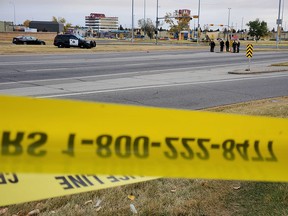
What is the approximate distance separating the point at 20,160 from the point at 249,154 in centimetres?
114

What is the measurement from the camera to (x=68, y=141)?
63.5 inches

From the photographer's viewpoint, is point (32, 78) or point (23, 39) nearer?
point (32, 78)

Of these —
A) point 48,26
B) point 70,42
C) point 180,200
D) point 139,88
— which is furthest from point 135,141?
point 48,26

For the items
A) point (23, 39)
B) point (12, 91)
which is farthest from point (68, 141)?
point (23, 39)

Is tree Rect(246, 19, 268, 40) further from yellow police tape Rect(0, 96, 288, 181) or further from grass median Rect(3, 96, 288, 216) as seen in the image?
yellow police tape Rect(0, 96, 288, 181)

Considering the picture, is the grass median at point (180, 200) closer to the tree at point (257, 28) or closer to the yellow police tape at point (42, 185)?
the yellow police tape at point (42, 185)

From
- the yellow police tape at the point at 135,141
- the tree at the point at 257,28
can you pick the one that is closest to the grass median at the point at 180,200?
the yellow police tape at the point at 135,141

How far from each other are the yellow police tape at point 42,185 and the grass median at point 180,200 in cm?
94

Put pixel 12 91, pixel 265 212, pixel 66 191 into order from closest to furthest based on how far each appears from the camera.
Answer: pixel 66 191 < pixel 265 212 < pixel 12 91

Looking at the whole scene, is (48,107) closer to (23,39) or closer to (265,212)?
(265,212)

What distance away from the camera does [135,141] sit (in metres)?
1.72

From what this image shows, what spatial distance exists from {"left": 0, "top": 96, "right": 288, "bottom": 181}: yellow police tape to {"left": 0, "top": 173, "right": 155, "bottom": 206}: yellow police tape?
364 mm

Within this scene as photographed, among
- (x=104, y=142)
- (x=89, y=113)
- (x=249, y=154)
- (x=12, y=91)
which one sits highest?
(x=89, y=113)

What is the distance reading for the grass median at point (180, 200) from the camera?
321cm
